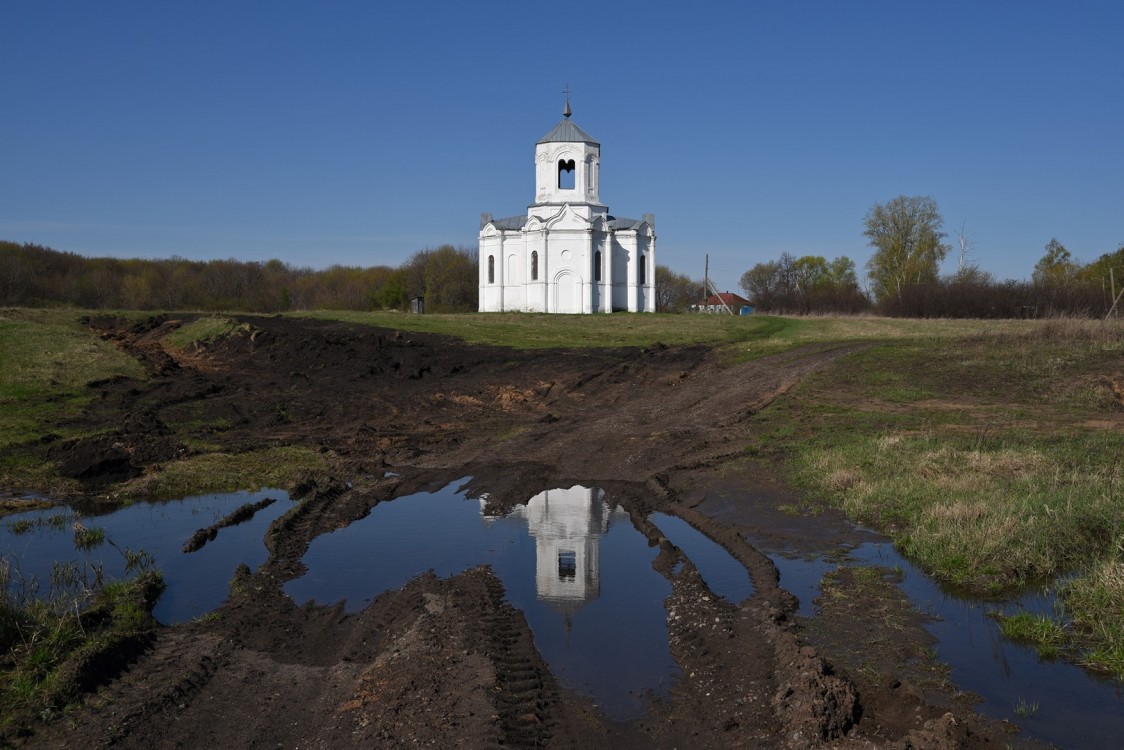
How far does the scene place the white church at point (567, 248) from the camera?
58.4m

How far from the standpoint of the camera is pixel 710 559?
1120 centimetres

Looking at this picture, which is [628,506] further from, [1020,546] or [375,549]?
[1020,546]

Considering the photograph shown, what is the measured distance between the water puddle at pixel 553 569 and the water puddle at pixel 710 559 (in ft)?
1.48

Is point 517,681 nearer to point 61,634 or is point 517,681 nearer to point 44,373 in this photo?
point 61,634

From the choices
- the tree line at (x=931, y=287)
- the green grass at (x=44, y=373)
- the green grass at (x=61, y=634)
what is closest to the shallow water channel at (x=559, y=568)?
the green grass at (x=61, y=634)

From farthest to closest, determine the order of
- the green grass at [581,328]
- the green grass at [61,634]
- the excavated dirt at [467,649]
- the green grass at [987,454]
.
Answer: the green grass at [581,328], the green grass at [987,454], the green grass at [61,634], the excavated dirt at [467,649]

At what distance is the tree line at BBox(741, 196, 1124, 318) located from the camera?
57.9 metres

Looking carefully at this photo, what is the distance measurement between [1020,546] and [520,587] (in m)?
5.27

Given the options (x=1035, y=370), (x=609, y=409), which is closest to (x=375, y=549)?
(x=609, y=409)

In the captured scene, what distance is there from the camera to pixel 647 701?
714 cm

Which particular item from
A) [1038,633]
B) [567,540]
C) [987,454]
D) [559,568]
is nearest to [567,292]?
[987,454]

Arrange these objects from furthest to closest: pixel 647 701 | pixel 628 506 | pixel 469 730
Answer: pixel 628 506, pixel 647 701, pixel 469 730

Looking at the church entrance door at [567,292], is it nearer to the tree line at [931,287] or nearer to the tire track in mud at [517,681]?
the tree line at [931,287]

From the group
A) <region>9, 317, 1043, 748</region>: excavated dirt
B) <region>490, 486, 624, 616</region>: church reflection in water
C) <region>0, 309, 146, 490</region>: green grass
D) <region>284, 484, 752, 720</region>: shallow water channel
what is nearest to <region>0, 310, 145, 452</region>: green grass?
<region>0, 309, 146, 490</region>: green grass
